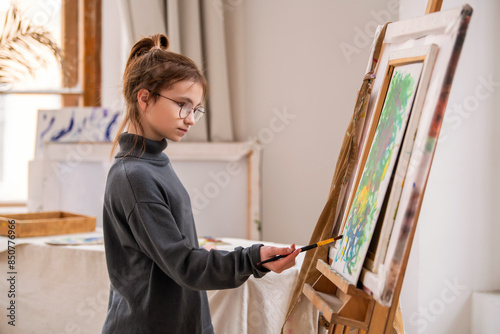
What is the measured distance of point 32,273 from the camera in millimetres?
1619

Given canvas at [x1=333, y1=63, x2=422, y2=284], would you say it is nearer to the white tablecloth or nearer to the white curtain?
the white tablecloth

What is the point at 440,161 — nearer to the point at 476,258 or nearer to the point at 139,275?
the point at 476,258

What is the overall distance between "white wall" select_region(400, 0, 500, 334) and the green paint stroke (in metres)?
0.79

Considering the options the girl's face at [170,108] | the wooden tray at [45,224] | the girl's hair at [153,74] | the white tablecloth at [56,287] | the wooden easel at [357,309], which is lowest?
the white tablecloth at [56,287]

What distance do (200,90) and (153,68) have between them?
0.11 metres

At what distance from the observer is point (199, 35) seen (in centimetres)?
209

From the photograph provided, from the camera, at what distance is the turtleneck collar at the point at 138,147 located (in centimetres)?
105

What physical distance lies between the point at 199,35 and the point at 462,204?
1.20 metres

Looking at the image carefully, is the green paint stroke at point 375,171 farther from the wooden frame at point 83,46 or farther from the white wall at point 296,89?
the wooden frame at point 83,46

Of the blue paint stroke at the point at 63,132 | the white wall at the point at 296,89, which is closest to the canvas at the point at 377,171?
the white wall at the point at 296,89

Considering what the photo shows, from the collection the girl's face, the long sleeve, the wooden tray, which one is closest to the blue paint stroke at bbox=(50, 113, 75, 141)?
the wooden tray

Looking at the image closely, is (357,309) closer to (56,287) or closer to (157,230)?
(157,230)

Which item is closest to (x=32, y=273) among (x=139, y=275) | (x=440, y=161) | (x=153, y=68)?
(x=139, y=275)

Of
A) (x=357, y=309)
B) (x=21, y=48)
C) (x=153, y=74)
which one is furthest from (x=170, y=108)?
(x=21, y=48)
